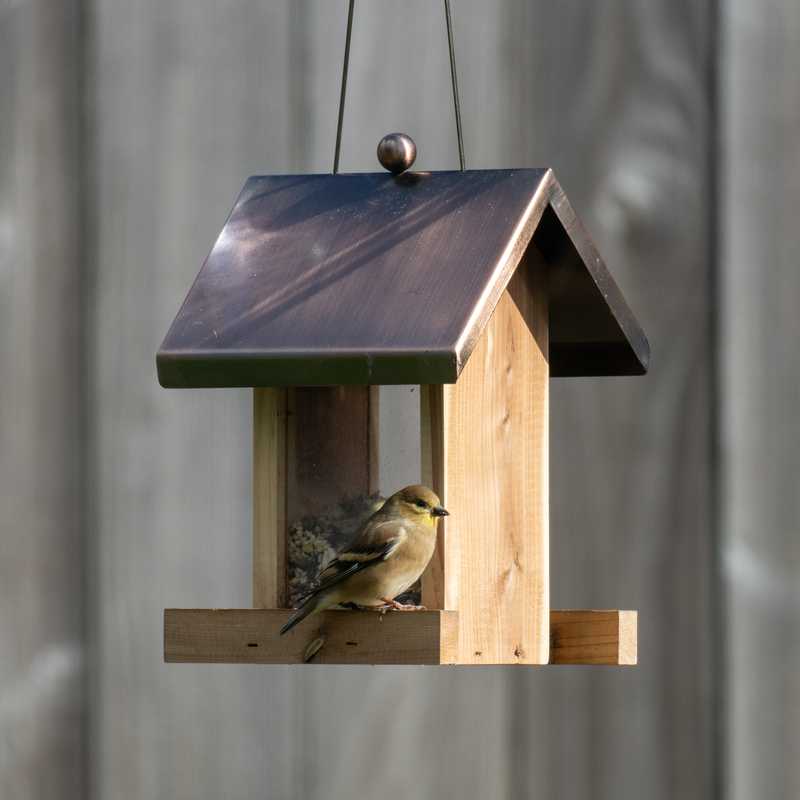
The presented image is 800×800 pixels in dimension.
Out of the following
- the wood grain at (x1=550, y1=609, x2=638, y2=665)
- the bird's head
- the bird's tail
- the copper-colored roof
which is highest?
the copper-colored roof

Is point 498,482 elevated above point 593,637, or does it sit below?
above

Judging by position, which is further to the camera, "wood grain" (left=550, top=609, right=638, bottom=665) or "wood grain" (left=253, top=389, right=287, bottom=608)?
"wood grain" (left=550, top=609, right=638, bottom=665)

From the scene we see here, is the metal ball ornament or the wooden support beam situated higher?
the metal ball ornament

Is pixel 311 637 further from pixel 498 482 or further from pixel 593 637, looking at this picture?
pixel 593 637

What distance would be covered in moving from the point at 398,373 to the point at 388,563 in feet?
1.36

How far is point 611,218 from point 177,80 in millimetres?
990

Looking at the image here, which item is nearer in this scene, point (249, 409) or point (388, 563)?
point (388, 563)

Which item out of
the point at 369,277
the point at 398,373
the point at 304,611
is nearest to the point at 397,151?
the point at 369,277

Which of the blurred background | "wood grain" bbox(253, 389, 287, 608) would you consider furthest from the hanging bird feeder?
the blurred background

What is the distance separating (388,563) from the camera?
3012mm

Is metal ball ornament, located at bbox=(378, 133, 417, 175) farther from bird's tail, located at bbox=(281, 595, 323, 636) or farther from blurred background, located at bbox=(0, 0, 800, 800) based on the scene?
bird's tail, located at bbox=(281, 595, 323, 636)

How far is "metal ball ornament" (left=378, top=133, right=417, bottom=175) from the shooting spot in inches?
127

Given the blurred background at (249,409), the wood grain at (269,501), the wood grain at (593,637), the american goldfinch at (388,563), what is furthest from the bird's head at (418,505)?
the blurred background at (249,409)

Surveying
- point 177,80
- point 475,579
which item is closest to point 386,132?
point 177,80
